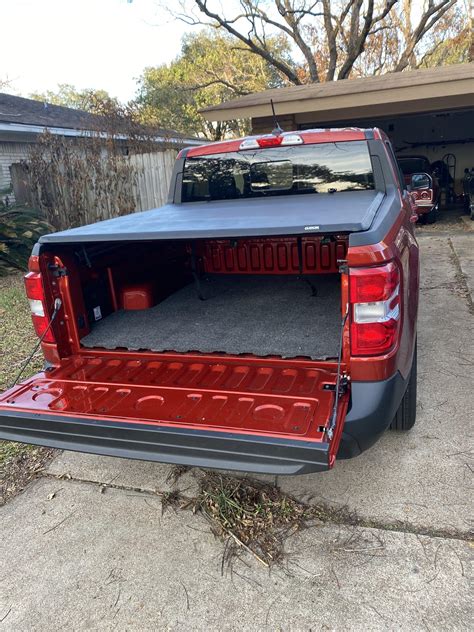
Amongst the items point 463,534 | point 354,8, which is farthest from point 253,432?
point 354,8

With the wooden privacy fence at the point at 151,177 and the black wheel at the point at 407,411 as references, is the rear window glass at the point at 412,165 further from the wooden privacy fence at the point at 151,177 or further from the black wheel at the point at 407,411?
the black wheel at the point at 407,411

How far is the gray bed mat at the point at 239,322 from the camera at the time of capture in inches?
115

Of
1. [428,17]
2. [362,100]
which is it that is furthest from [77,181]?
[428,17]

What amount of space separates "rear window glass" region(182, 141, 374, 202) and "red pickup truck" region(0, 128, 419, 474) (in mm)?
12

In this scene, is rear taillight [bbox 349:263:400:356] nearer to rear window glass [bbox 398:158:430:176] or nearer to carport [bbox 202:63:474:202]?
carport [bbox 202:63:474:202]

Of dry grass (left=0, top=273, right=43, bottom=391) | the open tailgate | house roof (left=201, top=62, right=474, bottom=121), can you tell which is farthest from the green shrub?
the open tailgate

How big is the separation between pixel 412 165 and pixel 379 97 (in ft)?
13.2

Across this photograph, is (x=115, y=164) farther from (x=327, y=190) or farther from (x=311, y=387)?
(x=311, y=387)

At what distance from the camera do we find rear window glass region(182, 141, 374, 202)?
405cm

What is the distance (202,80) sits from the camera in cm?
2761

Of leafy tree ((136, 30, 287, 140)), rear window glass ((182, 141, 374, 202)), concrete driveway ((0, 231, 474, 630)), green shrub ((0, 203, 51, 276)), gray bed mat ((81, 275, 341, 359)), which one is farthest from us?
leafy tree ((136, 30, 287, 140))

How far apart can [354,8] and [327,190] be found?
18535 millimetres

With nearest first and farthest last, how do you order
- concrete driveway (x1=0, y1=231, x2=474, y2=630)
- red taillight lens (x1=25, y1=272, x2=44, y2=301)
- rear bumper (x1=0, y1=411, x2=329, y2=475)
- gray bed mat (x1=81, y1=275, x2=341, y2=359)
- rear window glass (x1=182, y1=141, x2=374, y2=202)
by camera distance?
1. rear bumper (x1=0, y1=411, x2=329, y2=475)
2. concrete driveway (x1=0, y1=231, x2=474, y2=630)
3. red taillight lens (x1=25, y1=272, x2=44, y2=301)
4. gray bed mat (x1=81, y1=275, x2=341, y2=359)
5. rear window glass (x1=182, y1=141, x2=374, y2=202)

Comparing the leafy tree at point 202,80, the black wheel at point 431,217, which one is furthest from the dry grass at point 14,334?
the leafy tree at point 202,80
